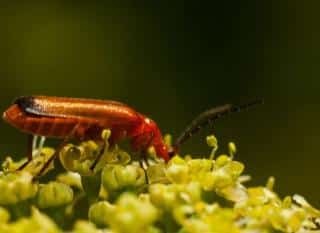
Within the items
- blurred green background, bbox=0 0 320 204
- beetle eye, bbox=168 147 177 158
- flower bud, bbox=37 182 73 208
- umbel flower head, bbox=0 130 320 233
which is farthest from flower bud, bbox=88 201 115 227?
blurred green background, bbox=0 0 320 204

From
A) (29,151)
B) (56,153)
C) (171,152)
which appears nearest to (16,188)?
→ (56,153)

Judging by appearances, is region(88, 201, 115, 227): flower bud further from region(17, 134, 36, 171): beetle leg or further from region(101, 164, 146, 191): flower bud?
region(17, 134, 36, 171): beetle leg

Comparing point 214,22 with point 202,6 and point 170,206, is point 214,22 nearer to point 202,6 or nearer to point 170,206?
point 202,6

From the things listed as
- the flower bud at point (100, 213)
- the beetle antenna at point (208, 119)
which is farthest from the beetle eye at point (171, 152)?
the flower bud at point (100, 213)

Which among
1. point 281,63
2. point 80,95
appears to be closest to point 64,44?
point 80,95

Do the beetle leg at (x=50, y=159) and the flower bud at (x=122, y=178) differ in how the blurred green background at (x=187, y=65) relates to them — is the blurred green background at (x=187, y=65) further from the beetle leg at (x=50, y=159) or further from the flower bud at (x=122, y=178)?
the flower bud at (x=122, y=178)

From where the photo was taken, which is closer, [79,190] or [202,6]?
[79,190]
